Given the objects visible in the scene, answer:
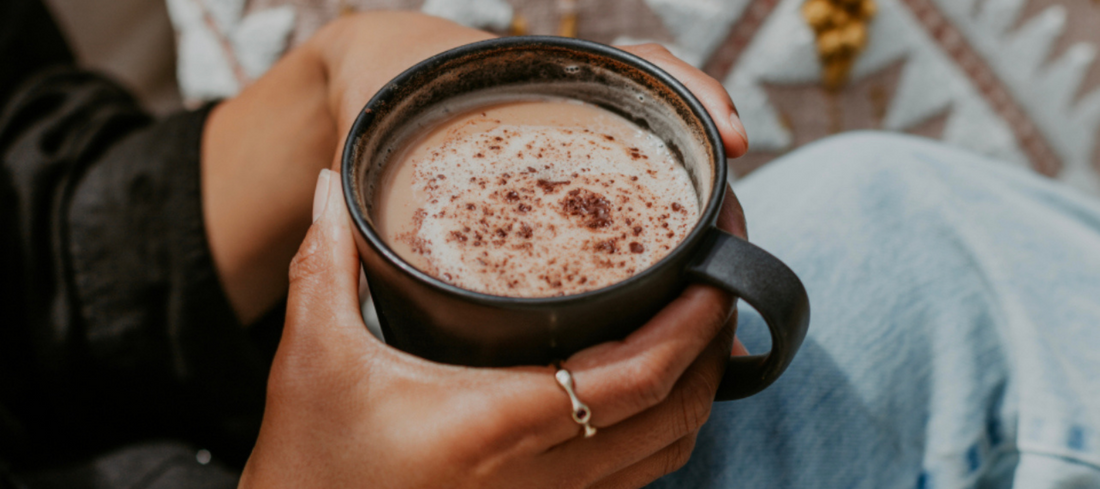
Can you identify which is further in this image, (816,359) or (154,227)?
(154,227)

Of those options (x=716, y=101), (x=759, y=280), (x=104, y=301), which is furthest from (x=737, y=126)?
(x=104, y=301)

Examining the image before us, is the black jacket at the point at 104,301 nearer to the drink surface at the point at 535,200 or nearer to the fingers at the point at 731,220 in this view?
the drink surface at the point at 535,200

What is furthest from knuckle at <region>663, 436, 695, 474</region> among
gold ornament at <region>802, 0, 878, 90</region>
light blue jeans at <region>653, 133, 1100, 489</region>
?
gold ornament at <region>802, 0, 878, 90</region>

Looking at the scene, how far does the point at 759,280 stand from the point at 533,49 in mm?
328

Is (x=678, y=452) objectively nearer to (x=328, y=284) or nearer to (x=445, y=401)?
(x=445, y=401)

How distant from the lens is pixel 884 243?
3.11 ft

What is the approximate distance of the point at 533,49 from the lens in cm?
67

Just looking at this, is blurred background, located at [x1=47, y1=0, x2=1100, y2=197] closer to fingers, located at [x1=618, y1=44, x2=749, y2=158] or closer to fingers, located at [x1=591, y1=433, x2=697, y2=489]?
fingers, located at [x1=618, y1=44, x2=749, y2=158]

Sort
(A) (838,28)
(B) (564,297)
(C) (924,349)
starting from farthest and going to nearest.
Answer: (A) (838,28)
(C) (924,349)
(B) (564,297)

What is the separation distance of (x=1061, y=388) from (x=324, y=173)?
866 mm

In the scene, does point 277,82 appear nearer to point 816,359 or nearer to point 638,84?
point 638,84

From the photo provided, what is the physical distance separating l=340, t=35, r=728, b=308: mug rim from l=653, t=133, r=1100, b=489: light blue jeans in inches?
14.7

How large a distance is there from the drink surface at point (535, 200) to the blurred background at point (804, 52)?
34.1 inches

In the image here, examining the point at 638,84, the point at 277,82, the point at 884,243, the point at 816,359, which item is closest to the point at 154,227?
the point at 277,82
